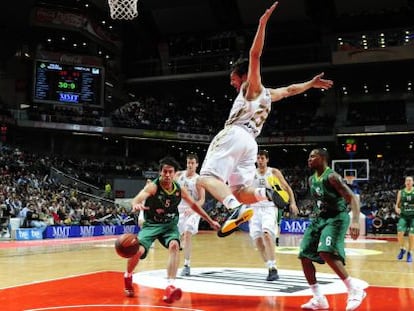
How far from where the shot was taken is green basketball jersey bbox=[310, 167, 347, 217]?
18.6 feet

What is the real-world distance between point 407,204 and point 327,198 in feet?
21.4

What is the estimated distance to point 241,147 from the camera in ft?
15.9

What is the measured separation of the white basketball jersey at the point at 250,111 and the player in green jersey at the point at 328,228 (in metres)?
1.11

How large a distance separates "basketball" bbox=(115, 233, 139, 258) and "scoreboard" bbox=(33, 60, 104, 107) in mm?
23284

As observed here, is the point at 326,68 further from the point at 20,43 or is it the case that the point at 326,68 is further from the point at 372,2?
the point at 20,43

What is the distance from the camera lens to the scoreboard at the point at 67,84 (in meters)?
27.6

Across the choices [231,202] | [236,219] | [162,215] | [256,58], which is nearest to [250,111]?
[256,58]

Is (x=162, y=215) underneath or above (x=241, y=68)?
underneath

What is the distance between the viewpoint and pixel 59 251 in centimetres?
1377

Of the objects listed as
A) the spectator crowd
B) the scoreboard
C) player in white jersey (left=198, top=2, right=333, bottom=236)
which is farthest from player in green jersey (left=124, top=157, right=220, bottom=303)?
the scoreboard

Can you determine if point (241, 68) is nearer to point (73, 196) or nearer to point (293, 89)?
point (293, 89)

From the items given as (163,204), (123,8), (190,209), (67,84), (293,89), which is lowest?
(190,209)

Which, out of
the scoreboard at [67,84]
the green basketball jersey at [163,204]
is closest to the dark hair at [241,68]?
the green basketball jersey at [163,204]

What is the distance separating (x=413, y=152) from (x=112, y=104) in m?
23.3
